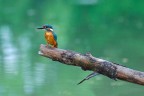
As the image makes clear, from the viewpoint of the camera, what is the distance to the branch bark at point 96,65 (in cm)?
430

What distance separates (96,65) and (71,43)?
1090 cm

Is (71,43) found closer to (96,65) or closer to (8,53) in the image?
(8,53)

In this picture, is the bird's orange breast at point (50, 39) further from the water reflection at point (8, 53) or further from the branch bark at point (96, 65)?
the water reflection at point (8, 53)

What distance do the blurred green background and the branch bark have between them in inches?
162

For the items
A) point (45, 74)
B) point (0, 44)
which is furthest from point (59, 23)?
point (45, 74)

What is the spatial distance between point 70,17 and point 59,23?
324 cm

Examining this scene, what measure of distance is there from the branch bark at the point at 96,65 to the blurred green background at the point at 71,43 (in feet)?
13.5

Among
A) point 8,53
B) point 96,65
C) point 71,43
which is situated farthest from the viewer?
point 71,43

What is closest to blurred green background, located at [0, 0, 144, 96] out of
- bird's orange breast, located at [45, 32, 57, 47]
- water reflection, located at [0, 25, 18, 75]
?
water reflection, located at [0, 25, 18, 75]

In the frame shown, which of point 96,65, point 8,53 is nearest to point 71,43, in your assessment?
point 8,53

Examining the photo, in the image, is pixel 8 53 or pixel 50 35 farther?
pixel 8 53

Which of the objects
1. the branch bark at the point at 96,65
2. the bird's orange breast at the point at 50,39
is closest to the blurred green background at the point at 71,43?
the bird's orange breast at the point at 50,39

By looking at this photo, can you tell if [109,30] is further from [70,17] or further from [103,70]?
[103,70]

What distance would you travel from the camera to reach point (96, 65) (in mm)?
4426
